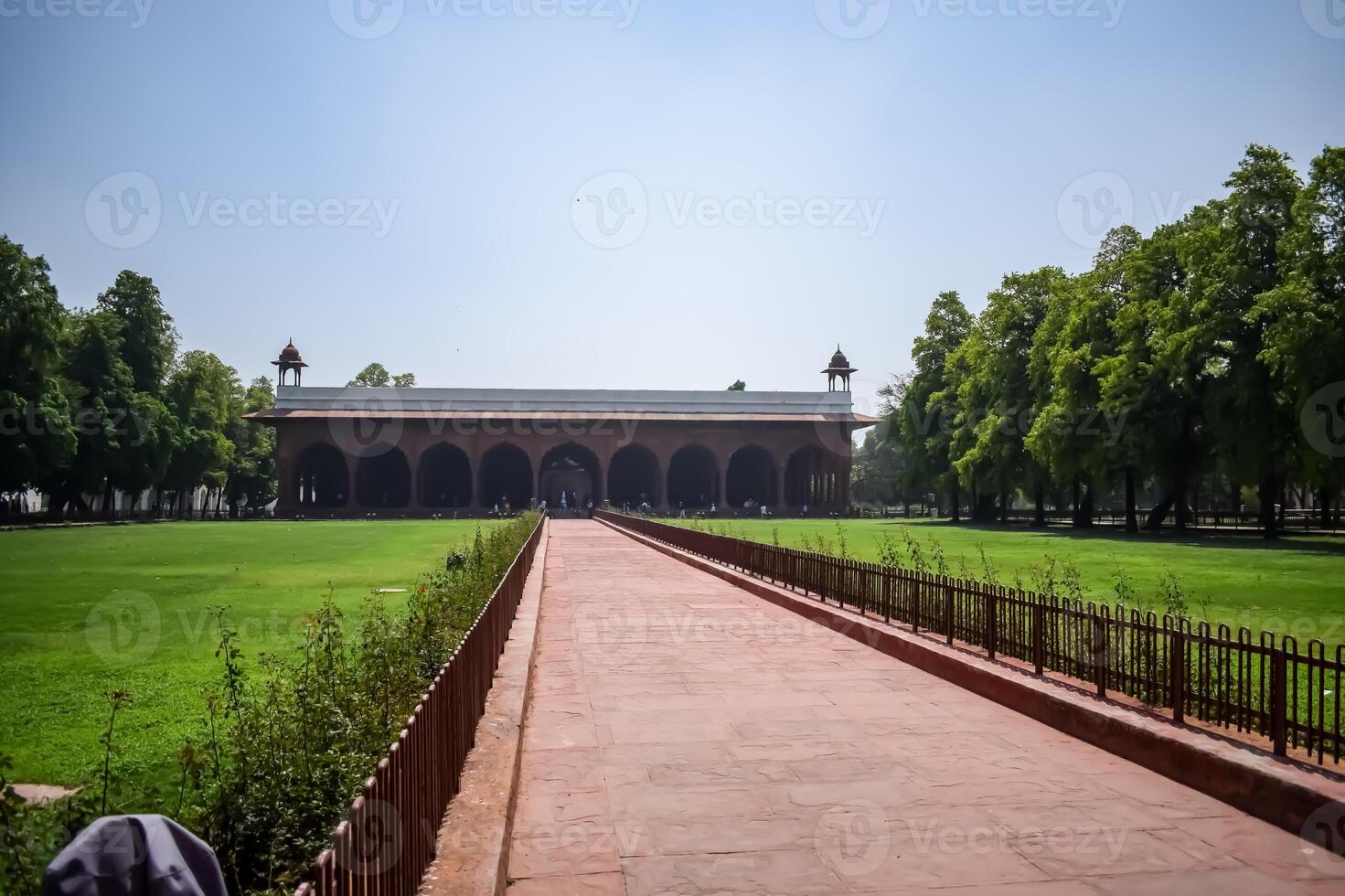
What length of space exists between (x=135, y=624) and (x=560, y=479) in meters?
51.0

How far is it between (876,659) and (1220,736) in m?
3.76

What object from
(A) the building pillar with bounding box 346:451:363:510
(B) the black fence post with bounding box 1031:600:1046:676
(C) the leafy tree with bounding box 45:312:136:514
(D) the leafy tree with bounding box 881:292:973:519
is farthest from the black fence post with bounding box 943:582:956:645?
(A) the building pillar with bounding box 346:451:363:510

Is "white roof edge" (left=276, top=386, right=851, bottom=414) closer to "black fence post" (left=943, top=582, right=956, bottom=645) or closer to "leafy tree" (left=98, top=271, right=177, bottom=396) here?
"leafy tree" (left=98, top=271, right=177, bottom=396)

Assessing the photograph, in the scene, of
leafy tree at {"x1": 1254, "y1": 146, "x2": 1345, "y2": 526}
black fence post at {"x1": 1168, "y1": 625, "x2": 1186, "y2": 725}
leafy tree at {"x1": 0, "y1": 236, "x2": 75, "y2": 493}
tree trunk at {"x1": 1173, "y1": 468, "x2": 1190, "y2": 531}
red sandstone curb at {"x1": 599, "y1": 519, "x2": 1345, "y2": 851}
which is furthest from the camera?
leafy tree at {"x1": 0, "y1": 236, "x2": 75, "y2": 493}

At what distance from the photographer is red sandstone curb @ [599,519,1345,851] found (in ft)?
14.3

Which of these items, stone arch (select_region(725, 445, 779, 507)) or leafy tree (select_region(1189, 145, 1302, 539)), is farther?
stone arch (select_region(725, 445, 779, 507))

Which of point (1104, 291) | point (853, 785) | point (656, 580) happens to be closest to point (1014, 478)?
point (1104, 291)

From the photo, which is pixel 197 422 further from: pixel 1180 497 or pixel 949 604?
pixel 949 604

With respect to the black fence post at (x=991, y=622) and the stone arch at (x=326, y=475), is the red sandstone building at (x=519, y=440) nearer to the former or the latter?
the stone arch at (x=326, y=475)

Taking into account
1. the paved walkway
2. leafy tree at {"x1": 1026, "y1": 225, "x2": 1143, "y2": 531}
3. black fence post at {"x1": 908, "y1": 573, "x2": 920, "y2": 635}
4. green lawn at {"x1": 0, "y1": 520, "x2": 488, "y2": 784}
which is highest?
leafy tree at {"x1": 1026, "y1": 225, "x2": 1143, "y2": 531}

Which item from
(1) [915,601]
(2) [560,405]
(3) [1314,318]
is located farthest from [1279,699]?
(2) [560,405]

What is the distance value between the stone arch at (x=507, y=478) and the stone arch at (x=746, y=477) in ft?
40.7

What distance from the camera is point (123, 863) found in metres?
2.01

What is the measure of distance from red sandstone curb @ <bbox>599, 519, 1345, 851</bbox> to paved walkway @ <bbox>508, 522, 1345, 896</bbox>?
10cm
